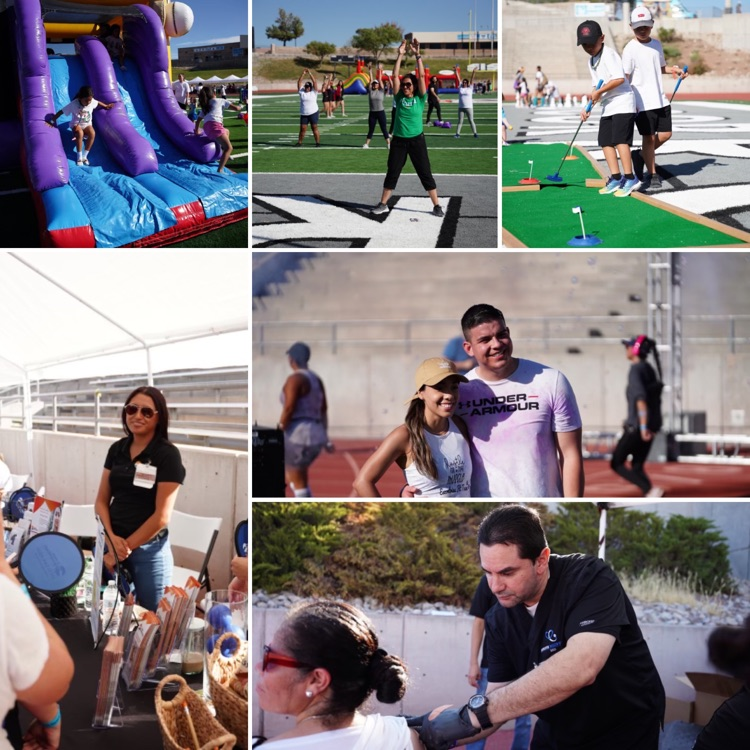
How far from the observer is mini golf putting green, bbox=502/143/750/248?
9.97ft

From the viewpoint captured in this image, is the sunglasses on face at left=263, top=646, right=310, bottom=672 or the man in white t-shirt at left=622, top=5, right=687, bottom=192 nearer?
the sunglasses on face at left=263, top=646, right=310, bottom=672

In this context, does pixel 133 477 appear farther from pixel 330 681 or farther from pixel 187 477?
pixel 330 681

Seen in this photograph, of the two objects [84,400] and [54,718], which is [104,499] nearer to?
[84,400]

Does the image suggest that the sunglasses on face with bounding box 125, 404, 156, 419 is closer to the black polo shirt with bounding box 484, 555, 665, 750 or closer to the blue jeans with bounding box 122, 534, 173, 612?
Result: the blue jeans with bounding box 122, 534, 173, 612

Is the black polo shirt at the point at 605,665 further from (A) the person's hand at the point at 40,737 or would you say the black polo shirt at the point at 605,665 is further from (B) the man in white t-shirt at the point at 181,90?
(B) the man in white t-shirt at the point at 181,90

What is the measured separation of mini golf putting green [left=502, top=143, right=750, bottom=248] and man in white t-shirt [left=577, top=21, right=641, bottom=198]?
0.19 feet

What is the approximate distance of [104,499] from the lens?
9.53ft

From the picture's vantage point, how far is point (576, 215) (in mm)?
3098

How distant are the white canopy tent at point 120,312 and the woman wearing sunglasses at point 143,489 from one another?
169 mm

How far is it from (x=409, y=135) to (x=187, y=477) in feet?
4.90

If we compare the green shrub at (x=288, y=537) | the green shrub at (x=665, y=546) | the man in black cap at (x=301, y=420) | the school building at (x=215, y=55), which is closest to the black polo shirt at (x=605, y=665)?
the green shrub at (x=665, y=546)

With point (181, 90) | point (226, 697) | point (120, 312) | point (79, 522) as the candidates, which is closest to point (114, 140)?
Result: point (181, 90)

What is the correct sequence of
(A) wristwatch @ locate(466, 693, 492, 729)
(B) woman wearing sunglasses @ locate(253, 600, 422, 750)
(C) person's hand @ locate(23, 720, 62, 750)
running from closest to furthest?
(C) person's hand @ locate(23, 720, 62, 750)
(B) woman wearing sunglasses @ locate(253, 600, 422, 750)
(A) wristwatch @ locate(466, 693, 492, 729)

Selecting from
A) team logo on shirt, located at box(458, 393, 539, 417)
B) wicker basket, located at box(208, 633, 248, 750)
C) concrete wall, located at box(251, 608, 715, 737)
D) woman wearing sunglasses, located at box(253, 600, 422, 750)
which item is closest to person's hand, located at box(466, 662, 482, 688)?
concrete wall, located at box(251, 608, 715, 737)
